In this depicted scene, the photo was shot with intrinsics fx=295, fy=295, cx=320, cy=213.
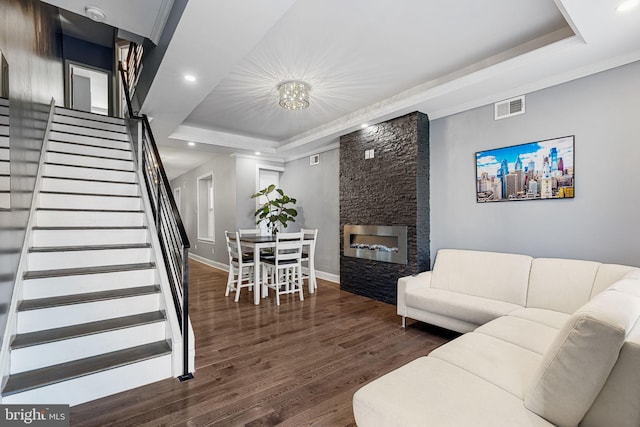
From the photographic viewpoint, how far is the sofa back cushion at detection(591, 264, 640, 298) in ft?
7.30

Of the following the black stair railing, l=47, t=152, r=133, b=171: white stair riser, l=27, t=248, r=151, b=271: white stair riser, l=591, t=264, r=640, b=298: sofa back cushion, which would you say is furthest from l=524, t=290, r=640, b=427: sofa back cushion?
l=47, t=152, r=133, b=171: white stair riser

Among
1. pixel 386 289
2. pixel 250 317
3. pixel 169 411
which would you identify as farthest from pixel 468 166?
pixel 169 411

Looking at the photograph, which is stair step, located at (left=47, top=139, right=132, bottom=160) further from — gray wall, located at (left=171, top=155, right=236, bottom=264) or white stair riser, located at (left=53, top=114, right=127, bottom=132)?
gray wall, located at (left=171, top=155, right=236, bottom=264)

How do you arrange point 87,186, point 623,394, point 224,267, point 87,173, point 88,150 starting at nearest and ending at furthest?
point 623,394 < point 87,186 < point 87,173 < point 88,150 < point 224,267

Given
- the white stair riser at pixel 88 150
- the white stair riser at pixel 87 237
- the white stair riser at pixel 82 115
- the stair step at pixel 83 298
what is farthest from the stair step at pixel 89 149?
the stair step at pixel 83 298

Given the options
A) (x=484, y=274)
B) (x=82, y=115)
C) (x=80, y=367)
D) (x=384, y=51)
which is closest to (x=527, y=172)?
(x=484, y=274)

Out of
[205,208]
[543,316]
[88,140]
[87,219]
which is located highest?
[88,140]

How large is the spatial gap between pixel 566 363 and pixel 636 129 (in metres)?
2.55

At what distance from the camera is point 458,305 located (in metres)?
2.74

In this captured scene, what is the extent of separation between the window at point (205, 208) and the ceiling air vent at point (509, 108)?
646cm

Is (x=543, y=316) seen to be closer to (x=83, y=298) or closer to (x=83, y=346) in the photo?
(x=83, y=346)

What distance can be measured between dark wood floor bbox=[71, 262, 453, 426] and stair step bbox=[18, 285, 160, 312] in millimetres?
724

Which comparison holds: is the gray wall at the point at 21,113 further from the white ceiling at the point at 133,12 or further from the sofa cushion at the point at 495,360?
the sofa cushion at the point at 495,360

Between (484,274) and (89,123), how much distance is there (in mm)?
5713
